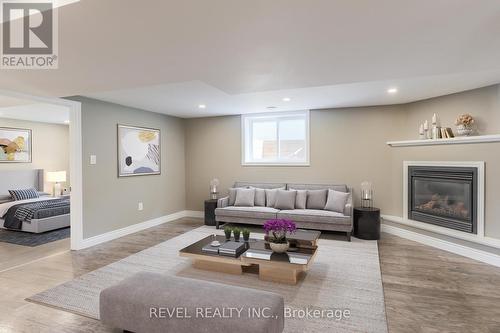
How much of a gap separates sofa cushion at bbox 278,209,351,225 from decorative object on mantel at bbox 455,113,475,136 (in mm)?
1980

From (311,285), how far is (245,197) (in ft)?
8.97

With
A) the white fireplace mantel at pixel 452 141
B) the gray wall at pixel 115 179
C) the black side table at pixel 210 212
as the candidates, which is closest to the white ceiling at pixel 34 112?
the gray wall at pixel 115 179

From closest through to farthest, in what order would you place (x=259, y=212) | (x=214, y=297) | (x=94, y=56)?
(x=214, y=297) → (x=94, y=56) → (x=259, y=212)

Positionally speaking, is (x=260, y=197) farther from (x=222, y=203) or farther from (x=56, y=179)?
(x=56, y=179)

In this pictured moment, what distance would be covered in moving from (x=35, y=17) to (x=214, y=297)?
76.0 inches

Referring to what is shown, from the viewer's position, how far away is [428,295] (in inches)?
106

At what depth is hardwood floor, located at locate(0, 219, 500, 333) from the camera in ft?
7.32

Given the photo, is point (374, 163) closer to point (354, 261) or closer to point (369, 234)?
point (369, 234)

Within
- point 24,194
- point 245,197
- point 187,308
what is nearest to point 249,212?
point 245,197

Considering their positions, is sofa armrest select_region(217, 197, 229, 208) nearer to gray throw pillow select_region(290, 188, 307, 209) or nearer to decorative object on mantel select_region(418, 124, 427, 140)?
gray throw pillow select_region(290, 188, 307, 209)

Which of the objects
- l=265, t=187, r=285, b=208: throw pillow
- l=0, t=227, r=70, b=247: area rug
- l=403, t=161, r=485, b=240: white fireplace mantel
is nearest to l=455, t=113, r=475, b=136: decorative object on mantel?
l=403, t=161, r=485, b=240: white fireplace mantel

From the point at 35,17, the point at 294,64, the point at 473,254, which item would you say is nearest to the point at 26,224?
the point at 35,17

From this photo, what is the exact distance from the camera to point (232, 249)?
10.3 ft

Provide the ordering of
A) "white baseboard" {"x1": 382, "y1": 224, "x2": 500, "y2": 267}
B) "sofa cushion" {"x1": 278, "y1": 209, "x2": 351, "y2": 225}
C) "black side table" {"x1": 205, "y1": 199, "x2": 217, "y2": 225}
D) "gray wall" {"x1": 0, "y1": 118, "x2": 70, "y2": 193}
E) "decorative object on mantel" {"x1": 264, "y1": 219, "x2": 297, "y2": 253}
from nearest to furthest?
1. "decorative object on mantel" {"x1": 264, "y1": 219, "x2": 297, "y2": 253}
2. "white baseboard" {"x1": 382, "y1": 224, "x2": 500, "y2": 267}
3. "sofa cushion" {"x1": 278, "y1": 209, "x2": 351, "y2": 225}
4. "black side table" {"x1": 205, "y1": 199, "x2": 217, "y2": 225}
5. "gray wall" {"x1": 0, "y1": 118, "x2": 70, "y2": 193}
